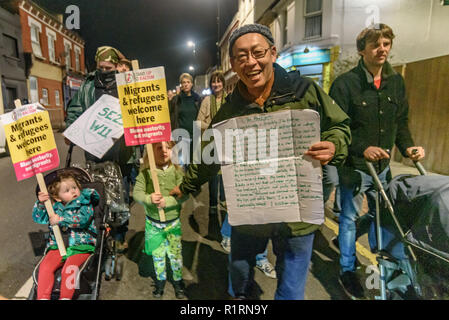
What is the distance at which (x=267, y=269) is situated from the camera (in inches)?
99.7

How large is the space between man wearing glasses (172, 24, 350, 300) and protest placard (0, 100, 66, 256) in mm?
1271

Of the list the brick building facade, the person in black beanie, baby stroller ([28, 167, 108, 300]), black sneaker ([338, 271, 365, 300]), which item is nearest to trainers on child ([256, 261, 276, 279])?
black sneaker ([338, 271, 365, 300])

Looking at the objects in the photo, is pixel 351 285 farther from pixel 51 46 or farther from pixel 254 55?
pixel 51 46

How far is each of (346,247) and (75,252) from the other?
90.4 inches

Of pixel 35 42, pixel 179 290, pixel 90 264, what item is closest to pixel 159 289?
pixel 179 290

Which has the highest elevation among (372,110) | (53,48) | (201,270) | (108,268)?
(53,48)

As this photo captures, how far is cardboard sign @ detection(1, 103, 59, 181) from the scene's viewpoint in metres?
1.98

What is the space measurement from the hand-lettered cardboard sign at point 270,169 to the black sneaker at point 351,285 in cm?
114

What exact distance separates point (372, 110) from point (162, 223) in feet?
6.49

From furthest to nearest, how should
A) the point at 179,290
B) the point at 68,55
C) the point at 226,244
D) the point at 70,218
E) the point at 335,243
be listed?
the point at 68,55, the point at 335,243, the point at 226,244, the point at 179,290, the point at 70,218

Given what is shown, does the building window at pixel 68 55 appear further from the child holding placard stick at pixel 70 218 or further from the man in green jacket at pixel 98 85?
the child holding placard stick at pixel 70 218
